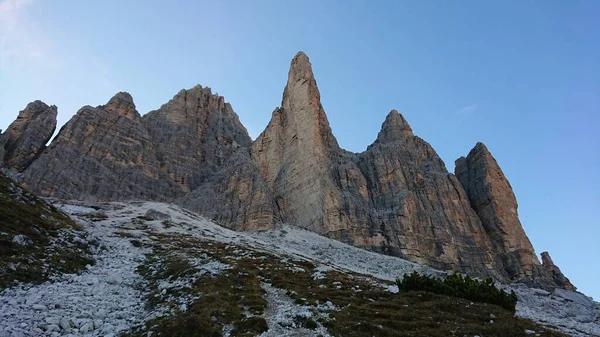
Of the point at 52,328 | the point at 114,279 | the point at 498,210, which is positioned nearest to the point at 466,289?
the point at 114,279

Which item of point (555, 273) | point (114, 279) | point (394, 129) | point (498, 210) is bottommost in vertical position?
point (114, 279)

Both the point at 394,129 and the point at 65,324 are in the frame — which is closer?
the point at 65,324

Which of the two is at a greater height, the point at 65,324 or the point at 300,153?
the point at 300,153

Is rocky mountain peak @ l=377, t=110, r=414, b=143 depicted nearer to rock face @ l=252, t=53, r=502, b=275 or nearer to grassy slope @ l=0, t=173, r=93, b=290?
rock face @ l=252, t=53, r=502, b=275

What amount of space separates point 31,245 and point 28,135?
338ft

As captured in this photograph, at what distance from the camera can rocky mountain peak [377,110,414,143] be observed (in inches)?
6122

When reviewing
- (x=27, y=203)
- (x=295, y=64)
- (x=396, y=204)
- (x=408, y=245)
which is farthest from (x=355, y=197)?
(x=27, y=203)

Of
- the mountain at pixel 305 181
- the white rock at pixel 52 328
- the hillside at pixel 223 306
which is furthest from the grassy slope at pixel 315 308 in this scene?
the mountain at pixel 305 181

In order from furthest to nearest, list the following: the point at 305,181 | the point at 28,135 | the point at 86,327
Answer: the point at 305,181 → the point at 28,135 → the point at 86,327

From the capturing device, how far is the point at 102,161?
383ft

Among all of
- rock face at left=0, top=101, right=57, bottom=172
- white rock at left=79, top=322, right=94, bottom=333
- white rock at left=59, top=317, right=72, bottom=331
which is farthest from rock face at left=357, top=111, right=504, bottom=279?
rock face at left=0, top=101, right=57, bottom=172

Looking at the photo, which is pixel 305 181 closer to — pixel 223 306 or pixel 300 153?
pixel 300 153

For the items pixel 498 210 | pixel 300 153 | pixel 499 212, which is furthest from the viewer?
pixel 300 153

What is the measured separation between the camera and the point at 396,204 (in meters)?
120
